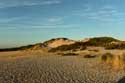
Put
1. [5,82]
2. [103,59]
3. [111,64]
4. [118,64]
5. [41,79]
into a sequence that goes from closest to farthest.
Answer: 1. [5,82]
2. [41,79]
3. [118,64]
4. [111,64]
5. [103,59]

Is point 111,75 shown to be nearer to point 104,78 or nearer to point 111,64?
point 104,78

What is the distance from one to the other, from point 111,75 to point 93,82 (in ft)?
9.00

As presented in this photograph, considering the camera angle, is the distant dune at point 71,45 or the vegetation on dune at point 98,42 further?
the vegetation on dune at point 98,42

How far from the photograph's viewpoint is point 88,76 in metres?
16.4

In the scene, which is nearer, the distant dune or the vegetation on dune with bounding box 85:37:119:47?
the distant dune

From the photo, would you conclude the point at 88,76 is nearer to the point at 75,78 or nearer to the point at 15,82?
the point at 75,78

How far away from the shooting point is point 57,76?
16250 mm

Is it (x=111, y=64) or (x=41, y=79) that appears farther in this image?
(x=111, y=64)

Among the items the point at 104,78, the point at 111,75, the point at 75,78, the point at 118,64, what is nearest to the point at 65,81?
the point at 75,78

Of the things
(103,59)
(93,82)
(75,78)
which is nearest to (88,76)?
(75,78)

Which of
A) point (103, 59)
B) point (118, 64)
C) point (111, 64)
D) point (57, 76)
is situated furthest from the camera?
point (103, 59)

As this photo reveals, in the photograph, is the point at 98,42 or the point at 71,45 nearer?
the point at 71,45

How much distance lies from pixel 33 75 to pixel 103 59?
29.4ft

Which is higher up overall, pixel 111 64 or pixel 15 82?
pixel 15 82
